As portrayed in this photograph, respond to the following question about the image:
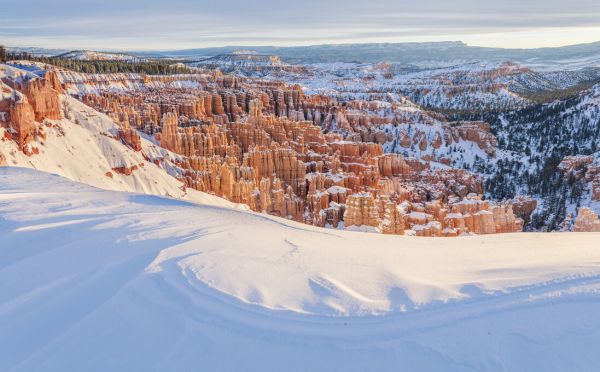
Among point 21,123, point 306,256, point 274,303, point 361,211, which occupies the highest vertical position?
point 21,123

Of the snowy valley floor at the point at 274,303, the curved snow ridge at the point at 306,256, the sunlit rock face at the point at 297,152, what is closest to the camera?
the snowy valley floor at the point at 274,303

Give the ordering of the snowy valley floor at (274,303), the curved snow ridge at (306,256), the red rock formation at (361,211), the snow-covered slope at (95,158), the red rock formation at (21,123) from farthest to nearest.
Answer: the red rock formation at (361,211)
the snow-covered slope at (95,158)
the red rock formation at (21,123)
the curved snow ridge at (306,256)
the snowy valley floor at (274,303)

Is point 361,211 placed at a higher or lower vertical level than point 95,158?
lower

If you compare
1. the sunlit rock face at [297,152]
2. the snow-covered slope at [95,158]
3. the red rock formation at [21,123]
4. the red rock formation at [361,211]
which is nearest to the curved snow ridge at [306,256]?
the snow-covered slope at [95,158]

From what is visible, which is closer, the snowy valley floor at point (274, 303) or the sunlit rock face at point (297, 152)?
the snowy valley floor at point (274, 303)

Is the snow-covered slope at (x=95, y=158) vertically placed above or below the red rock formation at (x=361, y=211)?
above

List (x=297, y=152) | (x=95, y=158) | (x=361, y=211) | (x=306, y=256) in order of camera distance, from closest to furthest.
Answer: (x=306, y=256), (x=361, y=211), (x=95, y=158), (x=297, y=152)

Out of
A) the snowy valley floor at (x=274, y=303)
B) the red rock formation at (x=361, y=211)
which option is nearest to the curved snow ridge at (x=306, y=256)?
the snowy valley floor at (x=274, y=303)

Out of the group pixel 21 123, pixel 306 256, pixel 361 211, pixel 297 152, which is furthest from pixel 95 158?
pixel 306 256

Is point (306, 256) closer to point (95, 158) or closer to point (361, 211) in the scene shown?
point (361, 211)

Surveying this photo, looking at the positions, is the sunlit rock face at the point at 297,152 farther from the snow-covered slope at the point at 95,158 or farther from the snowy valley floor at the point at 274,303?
the snowy valley floor at the point at 274,303
